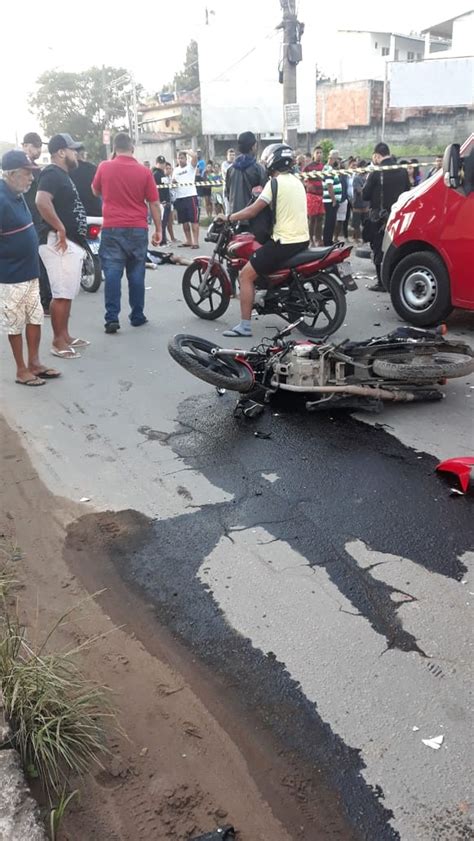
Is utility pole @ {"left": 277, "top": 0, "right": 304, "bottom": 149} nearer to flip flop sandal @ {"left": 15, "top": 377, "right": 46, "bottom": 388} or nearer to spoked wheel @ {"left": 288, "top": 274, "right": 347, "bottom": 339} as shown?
Result: spoked wheel @ {"left": 288, "top": 274, "right": 347, "bottom": 339}

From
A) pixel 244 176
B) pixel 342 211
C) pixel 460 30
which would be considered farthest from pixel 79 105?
pixel 244 176

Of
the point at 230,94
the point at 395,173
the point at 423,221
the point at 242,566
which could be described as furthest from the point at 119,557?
the point at 230,94

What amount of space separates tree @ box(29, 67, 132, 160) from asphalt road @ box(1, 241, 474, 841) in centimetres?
5314

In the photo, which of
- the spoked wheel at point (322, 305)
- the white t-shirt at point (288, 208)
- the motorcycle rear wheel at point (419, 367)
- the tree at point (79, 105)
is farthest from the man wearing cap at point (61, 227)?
the tree at point (79, 105)

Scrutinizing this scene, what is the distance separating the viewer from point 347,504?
4.08 m

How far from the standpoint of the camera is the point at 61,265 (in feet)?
21.7

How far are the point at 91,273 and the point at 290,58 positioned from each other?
799 centimetres

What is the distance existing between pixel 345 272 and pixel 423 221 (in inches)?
39.5

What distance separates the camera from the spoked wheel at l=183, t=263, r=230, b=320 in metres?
8.20

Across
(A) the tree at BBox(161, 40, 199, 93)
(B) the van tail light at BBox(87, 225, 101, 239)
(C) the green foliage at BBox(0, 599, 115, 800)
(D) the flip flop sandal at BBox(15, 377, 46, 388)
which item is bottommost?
(C) the green foliage at BBox(0, 599, 115, 800)

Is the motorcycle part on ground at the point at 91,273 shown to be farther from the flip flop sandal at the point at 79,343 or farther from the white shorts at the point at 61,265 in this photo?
the white shorts at the point at 61,265

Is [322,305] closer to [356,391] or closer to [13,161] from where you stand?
[356,391]

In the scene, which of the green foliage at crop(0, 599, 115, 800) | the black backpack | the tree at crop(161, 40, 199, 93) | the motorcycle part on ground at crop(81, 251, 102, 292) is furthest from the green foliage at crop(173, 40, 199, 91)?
the green foliage at crop(0, 599, 115, 800)

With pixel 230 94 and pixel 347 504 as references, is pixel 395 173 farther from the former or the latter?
pixel 230 94
